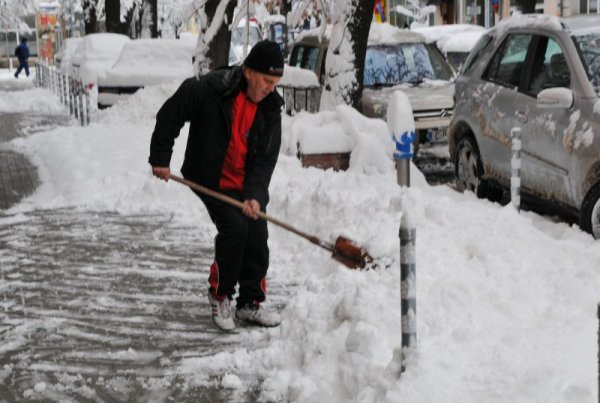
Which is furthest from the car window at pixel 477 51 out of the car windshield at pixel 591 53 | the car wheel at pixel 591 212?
the car wheel at pixel 591 212

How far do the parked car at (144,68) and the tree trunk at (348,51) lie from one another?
6.99 m

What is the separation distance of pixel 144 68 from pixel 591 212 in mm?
13386

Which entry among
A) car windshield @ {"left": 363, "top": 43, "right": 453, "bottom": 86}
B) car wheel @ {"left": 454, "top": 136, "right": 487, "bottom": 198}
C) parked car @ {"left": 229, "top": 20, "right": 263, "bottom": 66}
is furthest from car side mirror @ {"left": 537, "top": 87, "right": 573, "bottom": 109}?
car windshield @ {"left": 363, "top": 43, "right": 453, "bottom": 86}

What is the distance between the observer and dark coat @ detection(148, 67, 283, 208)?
605cm

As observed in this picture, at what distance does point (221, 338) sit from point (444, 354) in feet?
5.75

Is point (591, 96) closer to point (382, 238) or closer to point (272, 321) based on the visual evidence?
point (382, 238)

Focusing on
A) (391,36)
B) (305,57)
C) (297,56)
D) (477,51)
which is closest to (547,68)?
(477,51)

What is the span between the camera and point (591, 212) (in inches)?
316

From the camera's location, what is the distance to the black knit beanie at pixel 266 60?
5.82m

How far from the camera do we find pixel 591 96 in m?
8.26

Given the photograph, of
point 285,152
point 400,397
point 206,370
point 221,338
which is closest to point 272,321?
point 221,338

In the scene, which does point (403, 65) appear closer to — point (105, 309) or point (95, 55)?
point (105, 309)

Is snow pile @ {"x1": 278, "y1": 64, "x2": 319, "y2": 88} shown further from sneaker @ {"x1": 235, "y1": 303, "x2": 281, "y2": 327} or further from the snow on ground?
sneaker @ {"x1": 235, "y1": 303, "x2": 281, "y2": 327}

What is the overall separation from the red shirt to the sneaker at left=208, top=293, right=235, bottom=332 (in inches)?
28.4
